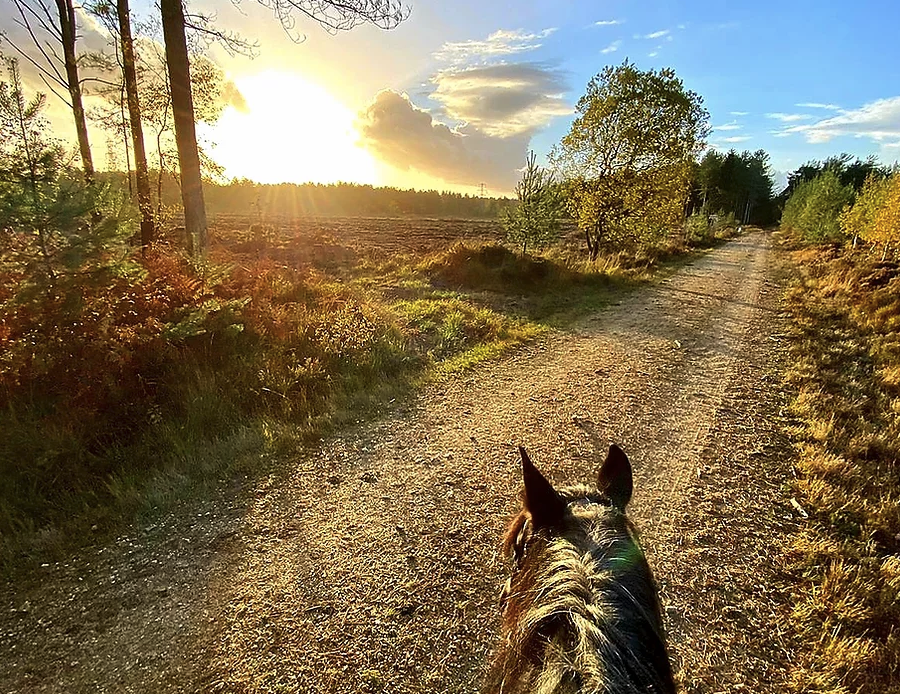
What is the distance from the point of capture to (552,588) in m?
1.37

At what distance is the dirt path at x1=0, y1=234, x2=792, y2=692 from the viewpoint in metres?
2.61

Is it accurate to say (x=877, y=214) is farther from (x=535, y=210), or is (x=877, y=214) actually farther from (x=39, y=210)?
(x=39, y=210)

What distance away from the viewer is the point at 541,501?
5.60 feet

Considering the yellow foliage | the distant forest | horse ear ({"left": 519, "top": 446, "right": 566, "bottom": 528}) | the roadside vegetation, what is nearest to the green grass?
horse ear ({"left": 519, "top": 446, "right": 566, "bottom": 528})

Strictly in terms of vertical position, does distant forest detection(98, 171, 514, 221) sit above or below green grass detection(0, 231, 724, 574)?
above

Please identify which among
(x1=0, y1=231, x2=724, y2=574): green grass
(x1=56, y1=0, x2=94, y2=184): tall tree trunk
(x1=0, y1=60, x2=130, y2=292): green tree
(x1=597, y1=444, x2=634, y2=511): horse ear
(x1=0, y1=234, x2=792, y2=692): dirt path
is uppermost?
(x1=56, y1=0, x2=94, y2=184): tall tree trunk

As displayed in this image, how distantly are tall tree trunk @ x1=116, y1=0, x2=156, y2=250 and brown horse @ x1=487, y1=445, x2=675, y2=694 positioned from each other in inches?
358

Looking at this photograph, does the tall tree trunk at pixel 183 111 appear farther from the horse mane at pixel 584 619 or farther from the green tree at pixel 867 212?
the green tree at pixel 867 212

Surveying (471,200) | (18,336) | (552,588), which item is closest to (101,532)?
(18,336)

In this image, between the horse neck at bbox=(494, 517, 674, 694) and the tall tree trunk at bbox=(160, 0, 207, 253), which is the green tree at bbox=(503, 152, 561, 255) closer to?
the tall tree trunk at bbox=(160, 0, 207, 253)

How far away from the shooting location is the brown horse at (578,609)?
116 centimetres

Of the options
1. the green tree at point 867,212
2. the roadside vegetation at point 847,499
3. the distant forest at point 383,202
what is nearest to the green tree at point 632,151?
the roadside vegetation at point 847,499

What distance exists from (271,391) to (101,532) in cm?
238

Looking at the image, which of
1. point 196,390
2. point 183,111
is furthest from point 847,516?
point 183,111
